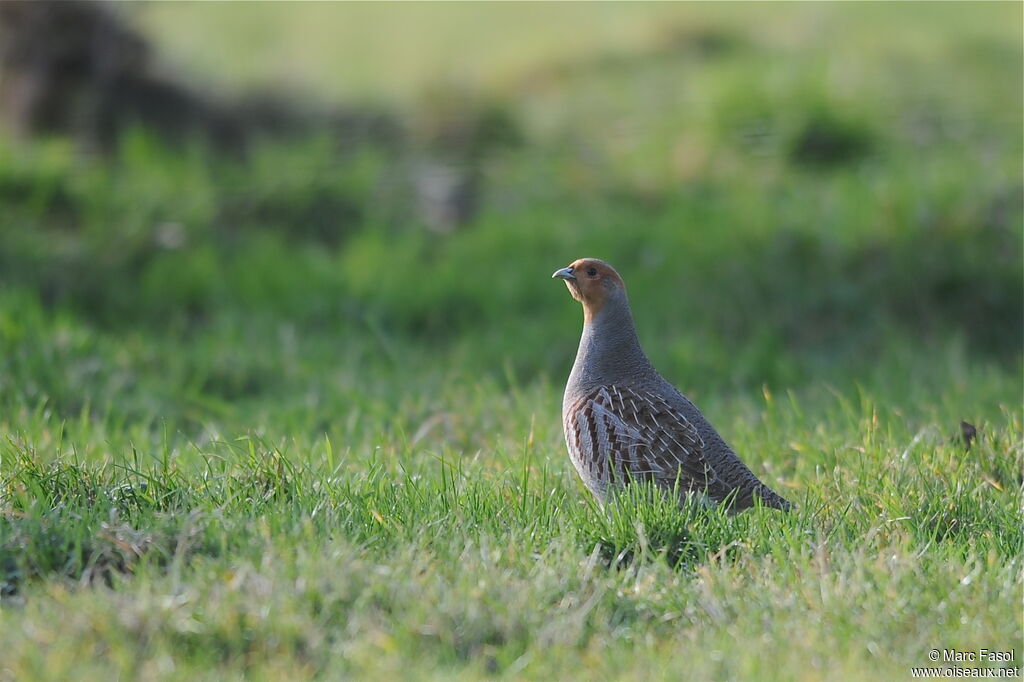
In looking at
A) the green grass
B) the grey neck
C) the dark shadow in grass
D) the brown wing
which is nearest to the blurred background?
the green grass

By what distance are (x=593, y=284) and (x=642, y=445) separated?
0.82 metres

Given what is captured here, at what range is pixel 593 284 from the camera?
497 cm

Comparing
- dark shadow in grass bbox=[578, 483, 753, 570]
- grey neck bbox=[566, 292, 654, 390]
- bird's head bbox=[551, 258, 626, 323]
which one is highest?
bird's head bbox=[551, 258, 626, 323]

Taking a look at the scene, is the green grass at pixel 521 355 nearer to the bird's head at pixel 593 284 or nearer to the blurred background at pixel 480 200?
the blurred background at pixel 480 200

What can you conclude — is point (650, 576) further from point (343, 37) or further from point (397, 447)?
point (343, 37)

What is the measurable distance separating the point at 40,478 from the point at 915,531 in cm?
312

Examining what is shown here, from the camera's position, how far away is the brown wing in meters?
4.44

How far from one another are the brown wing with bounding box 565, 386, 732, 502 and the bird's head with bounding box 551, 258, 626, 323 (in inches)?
20.2

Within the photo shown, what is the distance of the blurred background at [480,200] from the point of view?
7391 millimetres

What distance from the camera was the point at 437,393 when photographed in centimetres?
670

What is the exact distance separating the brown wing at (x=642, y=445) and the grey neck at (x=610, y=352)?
0.67 feet

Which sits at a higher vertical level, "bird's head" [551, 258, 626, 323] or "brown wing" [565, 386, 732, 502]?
"bird's head" [551, 258, 626, 323]

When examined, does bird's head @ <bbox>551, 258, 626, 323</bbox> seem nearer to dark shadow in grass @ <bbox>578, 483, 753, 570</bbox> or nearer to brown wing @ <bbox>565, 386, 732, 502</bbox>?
brown wing @ <bbox>565, 386, 732, 502</bbox>

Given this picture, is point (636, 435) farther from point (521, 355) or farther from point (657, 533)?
point (521, 355)
